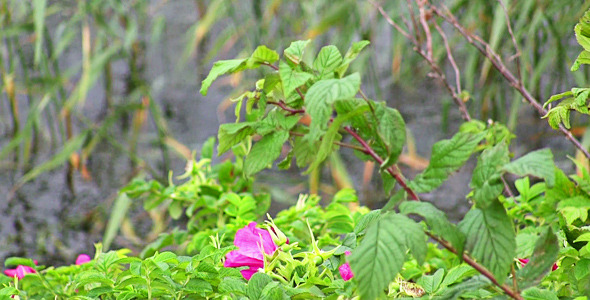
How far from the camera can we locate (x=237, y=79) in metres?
2.26

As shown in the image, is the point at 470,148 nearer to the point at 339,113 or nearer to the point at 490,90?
the point at 339,113

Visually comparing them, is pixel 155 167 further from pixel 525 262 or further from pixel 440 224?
pixel 440 224

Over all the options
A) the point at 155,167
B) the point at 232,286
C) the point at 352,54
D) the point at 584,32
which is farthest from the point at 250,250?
the point at 155,167

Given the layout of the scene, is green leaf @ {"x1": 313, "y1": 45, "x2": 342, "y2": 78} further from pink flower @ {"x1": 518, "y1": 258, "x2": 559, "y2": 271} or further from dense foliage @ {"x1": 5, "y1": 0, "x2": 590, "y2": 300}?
pink flower @ {"x1": 518, "y1": 258, "x2": 559, "y2": 271}

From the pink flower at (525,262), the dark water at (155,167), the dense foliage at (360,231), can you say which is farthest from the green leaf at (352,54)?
the dark water at (155,167)

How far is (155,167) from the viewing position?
2.19m

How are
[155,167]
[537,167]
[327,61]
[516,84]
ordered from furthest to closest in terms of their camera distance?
[155,167] < [516,84] < [327,61] < [537,167]

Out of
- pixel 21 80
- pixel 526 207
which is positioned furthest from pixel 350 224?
pixel 21 80

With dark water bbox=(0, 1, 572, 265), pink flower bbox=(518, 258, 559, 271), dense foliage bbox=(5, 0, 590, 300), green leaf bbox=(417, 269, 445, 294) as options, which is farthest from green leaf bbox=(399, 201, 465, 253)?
dark water bbox=(0, 1, 572, 265)

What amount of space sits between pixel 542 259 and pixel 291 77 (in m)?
0.17

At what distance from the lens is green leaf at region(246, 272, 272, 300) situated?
47 centimetres

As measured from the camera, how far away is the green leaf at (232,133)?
500 millimetres

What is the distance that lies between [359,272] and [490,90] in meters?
1.57

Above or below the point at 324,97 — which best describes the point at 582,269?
below
